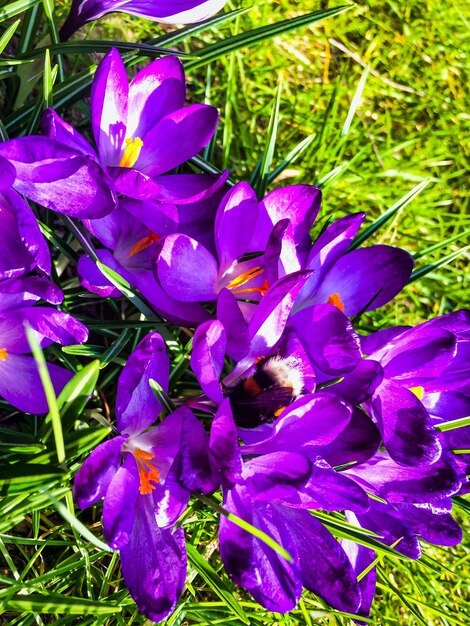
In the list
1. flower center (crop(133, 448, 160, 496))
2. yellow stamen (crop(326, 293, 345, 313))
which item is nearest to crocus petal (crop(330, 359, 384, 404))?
yellow stamen (crop(326, 293, 345, 313))

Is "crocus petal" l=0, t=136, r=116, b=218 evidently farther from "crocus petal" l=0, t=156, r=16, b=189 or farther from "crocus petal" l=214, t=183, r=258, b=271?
"crocus petal" l=214, t=183, r=258, b=271

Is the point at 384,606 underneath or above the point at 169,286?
underneath

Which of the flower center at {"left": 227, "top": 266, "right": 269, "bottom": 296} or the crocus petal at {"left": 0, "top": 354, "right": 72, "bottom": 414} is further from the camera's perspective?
the flower center at {"left": 227, "top": 266, "right": 269, "bottom": 296}

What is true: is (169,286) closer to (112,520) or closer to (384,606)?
(112,520)

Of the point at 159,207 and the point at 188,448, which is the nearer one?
the point at 188,448

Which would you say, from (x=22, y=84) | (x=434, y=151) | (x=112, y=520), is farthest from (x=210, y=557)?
(x=434, y=151)
